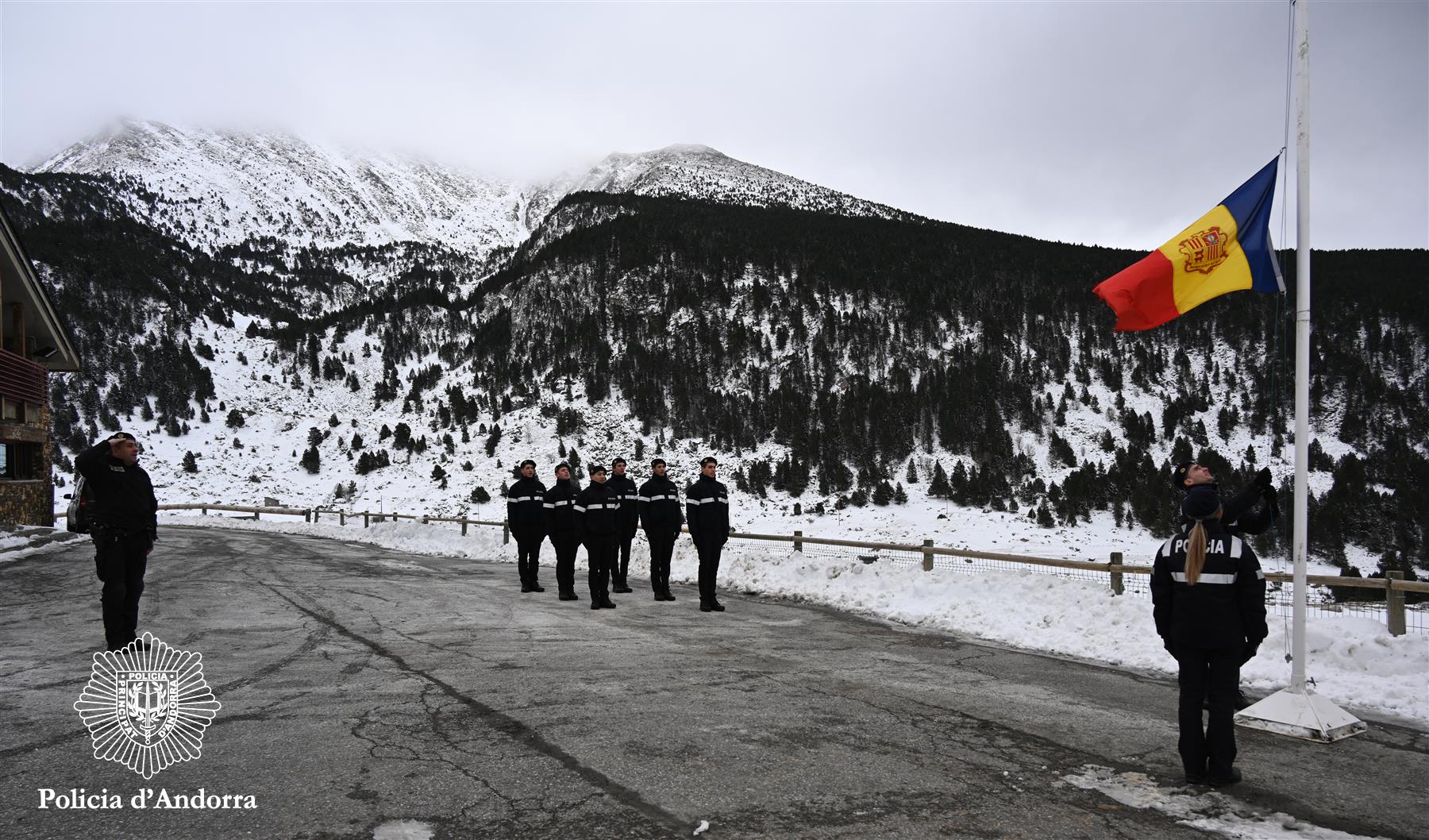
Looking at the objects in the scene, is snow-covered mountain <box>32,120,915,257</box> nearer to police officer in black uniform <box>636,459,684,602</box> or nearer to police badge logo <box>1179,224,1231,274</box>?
police officer in black uniform <box>636,459,684,602</box>

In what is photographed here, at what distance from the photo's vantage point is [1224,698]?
451 centimetres

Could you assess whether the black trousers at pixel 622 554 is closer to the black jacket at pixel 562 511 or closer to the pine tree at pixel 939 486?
the black jacket at pixel 562 511

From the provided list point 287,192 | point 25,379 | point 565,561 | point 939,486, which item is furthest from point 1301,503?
point 287,192

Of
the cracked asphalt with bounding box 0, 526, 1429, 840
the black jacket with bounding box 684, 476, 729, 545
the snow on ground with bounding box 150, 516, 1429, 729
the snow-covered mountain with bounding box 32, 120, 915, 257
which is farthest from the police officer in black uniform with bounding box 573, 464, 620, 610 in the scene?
the snow-covered mountain with bounding box 32, 120, 915, 257

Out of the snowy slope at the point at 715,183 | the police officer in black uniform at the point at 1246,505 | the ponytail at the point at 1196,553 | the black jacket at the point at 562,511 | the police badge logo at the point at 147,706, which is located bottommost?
the police badge logo at the point at 147,706

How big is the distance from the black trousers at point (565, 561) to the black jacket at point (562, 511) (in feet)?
0.11

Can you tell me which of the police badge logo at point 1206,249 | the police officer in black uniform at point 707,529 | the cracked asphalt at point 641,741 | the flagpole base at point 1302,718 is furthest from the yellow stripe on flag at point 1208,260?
the police officer in black uniform at point 707,529

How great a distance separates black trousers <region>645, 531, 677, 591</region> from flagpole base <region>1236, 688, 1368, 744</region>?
8159 millimetres

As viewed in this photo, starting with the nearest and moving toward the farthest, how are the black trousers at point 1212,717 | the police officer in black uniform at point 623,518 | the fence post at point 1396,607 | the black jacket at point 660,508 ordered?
the black trousers at point 1212,717 < the fence post at point 1396,607 < the black jacket at point 660,508 < the police officer in black uniform at point 623,518

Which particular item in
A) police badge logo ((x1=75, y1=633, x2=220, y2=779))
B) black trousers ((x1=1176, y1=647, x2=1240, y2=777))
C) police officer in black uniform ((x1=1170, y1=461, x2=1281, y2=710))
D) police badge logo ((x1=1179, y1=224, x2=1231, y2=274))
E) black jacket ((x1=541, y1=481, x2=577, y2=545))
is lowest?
police badge logo ((x1=75, y1=633, x2=220, y2=779))

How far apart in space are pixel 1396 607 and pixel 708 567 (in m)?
7.70

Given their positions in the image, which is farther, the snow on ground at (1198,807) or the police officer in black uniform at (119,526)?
the police officer in black uniform at (119,526)

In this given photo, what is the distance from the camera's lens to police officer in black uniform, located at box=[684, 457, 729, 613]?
37.9 ft

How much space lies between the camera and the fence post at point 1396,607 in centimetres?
762
